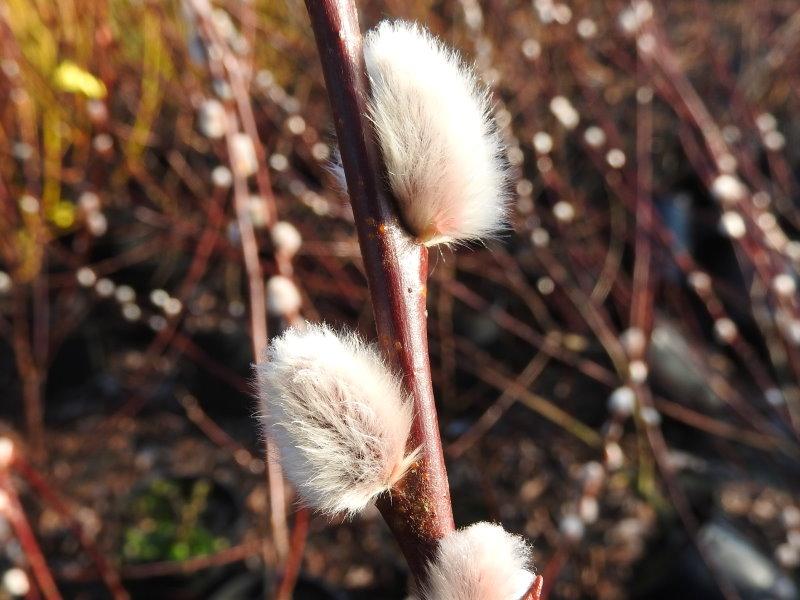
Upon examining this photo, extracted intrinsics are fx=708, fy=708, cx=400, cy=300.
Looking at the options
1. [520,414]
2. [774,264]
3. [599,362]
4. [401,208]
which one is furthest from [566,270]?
[401,208]

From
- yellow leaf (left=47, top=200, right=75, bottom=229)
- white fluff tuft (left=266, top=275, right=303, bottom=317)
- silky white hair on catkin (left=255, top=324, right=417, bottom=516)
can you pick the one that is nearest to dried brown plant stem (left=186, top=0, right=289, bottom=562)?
white fluff tuft (left=266, top=275, right=303, bottom=317)

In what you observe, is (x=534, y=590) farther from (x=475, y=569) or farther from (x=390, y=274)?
(x=390, y=274)

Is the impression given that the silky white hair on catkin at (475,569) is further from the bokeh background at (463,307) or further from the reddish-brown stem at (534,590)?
the bokeh background at (463,307)

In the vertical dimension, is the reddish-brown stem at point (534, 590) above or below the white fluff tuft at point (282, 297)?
below

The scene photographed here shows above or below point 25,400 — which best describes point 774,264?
below

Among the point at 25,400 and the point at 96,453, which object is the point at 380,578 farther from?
the point at 25,400

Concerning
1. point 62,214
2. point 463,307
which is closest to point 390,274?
point 463,307

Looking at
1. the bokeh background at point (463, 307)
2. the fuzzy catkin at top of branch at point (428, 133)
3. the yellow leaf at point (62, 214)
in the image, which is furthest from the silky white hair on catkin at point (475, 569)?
the yellow leaf at point (62, 214)
